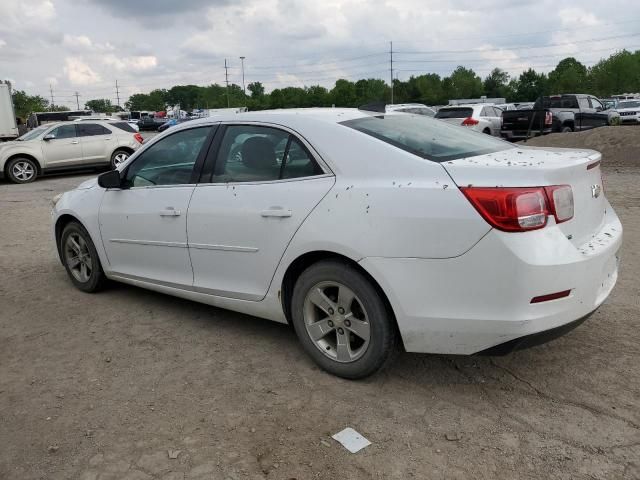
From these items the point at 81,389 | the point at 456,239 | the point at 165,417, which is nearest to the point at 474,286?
the point at 456,239

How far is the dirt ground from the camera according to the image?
8.61 ft

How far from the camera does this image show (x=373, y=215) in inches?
119

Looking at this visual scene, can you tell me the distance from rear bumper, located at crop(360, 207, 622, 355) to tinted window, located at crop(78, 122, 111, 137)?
1490cm

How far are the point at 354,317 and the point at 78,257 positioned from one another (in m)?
3.24

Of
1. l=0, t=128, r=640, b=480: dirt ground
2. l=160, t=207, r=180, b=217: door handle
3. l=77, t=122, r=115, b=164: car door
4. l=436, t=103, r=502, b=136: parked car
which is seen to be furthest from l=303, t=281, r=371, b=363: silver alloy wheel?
l=436, t=103, r=502, b=136: parked car

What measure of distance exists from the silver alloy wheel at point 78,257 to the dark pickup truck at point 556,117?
1548cm

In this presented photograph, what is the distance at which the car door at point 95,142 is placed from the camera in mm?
15867

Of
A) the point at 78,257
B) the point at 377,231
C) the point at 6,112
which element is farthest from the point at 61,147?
the point at 377,231

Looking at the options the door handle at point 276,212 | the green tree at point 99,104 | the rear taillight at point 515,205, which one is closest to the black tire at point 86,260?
the door handle at point 276,212

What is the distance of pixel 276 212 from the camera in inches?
136

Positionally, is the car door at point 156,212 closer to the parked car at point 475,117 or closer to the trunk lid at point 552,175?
the trunk lid at point 552,175

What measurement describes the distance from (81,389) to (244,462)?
1.35m

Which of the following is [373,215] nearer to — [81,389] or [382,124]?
[382,124]

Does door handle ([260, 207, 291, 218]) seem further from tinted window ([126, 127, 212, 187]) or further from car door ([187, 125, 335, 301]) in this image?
tinted window ([126, 127, 212, 187])
